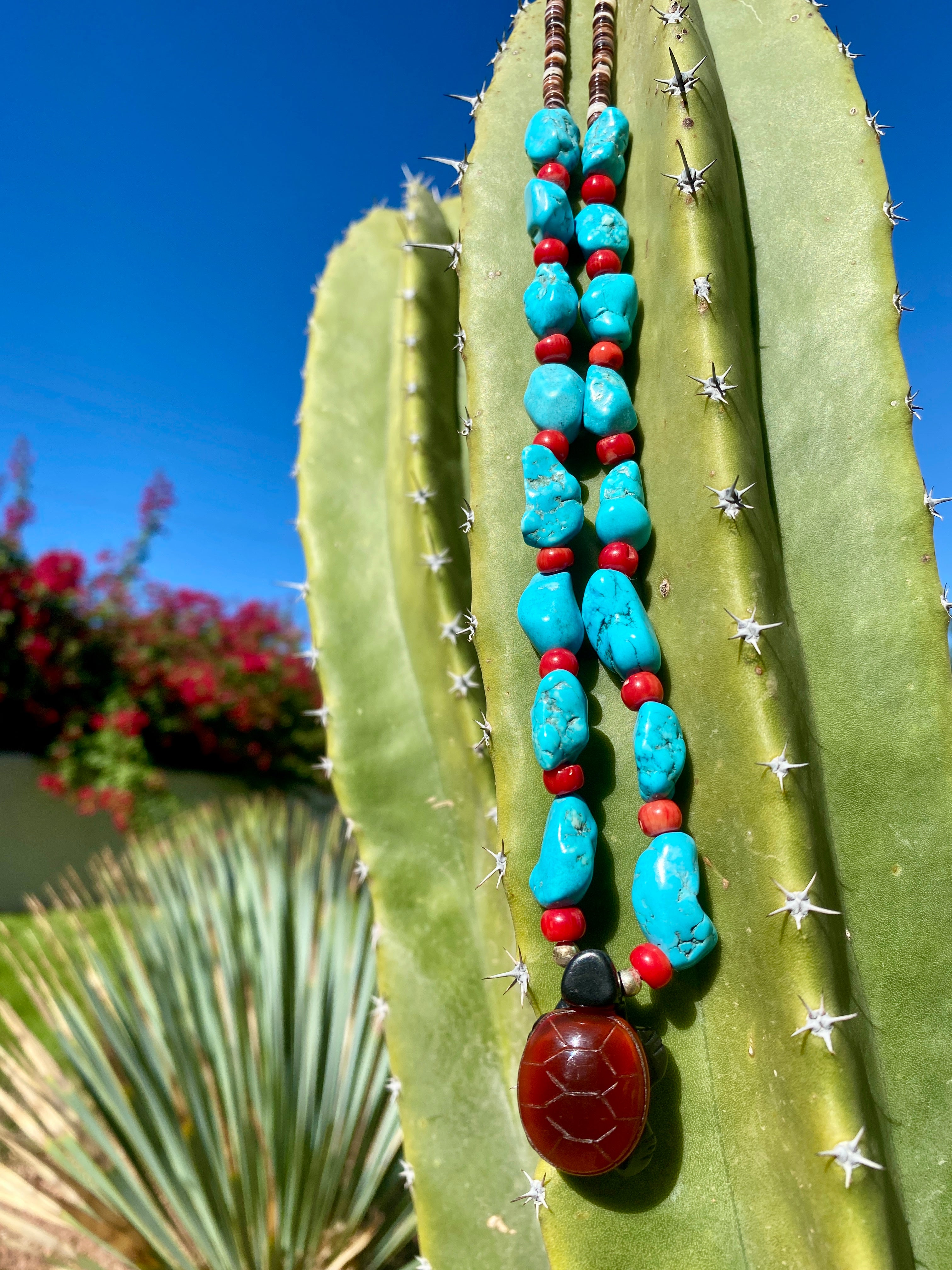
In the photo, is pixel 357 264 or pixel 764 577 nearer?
pixel 764 577

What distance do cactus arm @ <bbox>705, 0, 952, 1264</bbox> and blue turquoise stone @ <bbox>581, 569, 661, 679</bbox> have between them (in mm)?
233

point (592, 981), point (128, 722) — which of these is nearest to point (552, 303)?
point (592, 981)

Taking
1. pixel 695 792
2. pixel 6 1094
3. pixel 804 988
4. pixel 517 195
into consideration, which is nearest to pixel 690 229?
pixel 517 195

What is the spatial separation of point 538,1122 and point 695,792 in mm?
428

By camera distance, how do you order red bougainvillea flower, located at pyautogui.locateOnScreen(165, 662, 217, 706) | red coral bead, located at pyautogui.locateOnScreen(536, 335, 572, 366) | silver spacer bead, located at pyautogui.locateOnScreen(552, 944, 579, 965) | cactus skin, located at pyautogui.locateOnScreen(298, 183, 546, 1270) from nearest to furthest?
silver spacer bead, located at pyautogui.locateOnScreen(552, 944, 579, 965) → red coral bead, located at pyautogui.locateOnScreen(536, 335, 572, 366) → cactus skin, located at pyautogui.locateOnScreen(298, 183, 546, 1270) → red bougainvillea flower, located at pyautogui.locateOnScreen(165, 662, 217, 706)

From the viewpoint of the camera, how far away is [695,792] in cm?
99

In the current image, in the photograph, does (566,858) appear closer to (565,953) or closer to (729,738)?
(565,953)

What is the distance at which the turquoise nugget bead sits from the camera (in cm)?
109

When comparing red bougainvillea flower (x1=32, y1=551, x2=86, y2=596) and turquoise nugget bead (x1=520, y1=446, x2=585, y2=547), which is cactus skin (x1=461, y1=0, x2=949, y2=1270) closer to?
turquoise nugget bead (x1=520, y1=446, x2=585, y2=547)

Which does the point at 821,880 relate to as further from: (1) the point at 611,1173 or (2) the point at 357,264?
(2) the point at 357,264

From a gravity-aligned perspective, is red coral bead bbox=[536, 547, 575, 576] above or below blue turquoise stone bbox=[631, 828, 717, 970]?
above

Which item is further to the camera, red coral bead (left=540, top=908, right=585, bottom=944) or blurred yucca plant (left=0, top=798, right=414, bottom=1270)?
blurred yucca plant (left=0, top=798, right=414, bottom=1270)

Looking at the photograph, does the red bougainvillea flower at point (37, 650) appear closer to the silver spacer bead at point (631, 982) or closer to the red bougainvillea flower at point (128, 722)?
the red bougainvillea flower at point (128, 722)

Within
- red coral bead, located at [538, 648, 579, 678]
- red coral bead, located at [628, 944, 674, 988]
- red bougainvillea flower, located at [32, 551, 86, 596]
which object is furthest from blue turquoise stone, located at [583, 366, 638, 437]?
red bougainvillea flower, located at [32, 551, 86, 596]
